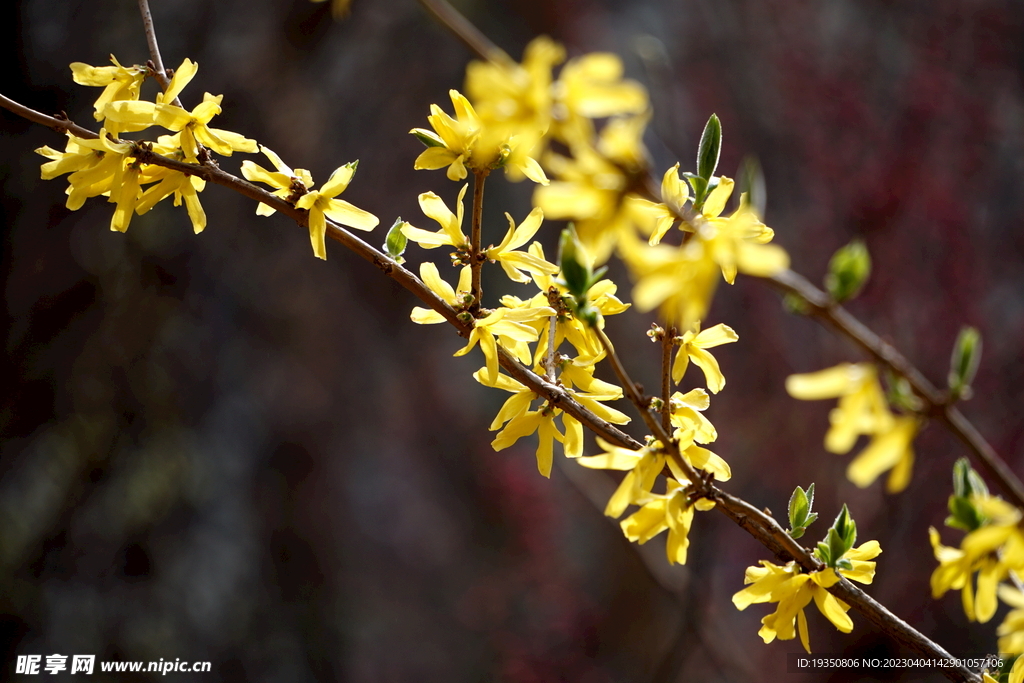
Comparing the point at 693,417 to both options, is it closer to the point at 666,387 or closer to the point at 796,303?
the point at 666,387

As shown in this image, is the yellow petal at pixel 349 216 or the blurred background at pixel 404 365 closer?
the yellow petal at pixel 349 216

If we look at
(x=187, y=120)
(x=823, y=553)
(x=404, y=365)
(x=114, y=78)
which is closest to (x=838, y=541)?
(x=823, y=553)

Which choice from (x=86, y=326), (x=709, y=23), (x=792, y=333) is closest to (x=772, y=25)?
(x=709, y=23)

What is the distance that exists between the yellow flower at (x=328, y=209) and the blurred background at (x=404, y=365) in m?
1.44

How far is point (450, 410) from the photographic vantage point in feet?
6.77

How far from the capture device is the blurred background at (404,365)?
69.5 inches

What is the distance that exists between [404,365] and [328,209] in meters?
1.62

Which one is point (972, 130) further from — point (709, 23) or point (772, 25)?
point (709, 23)

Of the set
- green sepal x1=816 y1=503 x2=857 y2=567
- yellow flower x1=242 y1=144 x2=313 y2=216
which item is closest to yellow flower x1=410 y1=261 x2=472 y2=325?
yellow flower x1=242 y1=144 x2=313 y2=216

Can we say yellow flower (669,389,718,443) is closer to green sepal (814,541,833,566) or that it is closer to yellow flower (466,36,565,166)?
green sepal (814,541,833,566)

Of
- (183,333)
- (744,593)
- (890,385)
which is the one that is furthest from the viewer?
Result: (183,333)

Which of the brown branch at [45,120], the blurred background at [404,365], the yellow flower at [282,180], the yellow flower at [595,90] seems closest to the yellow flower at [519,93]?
the yellow flower at [595,90]

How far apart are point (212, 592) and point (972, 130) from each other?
2.82 m

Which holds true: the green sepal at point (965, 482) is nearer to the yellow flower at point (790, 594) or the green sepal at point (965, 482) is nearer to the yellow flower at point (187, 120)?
the yellow flower at point (790, 594)
